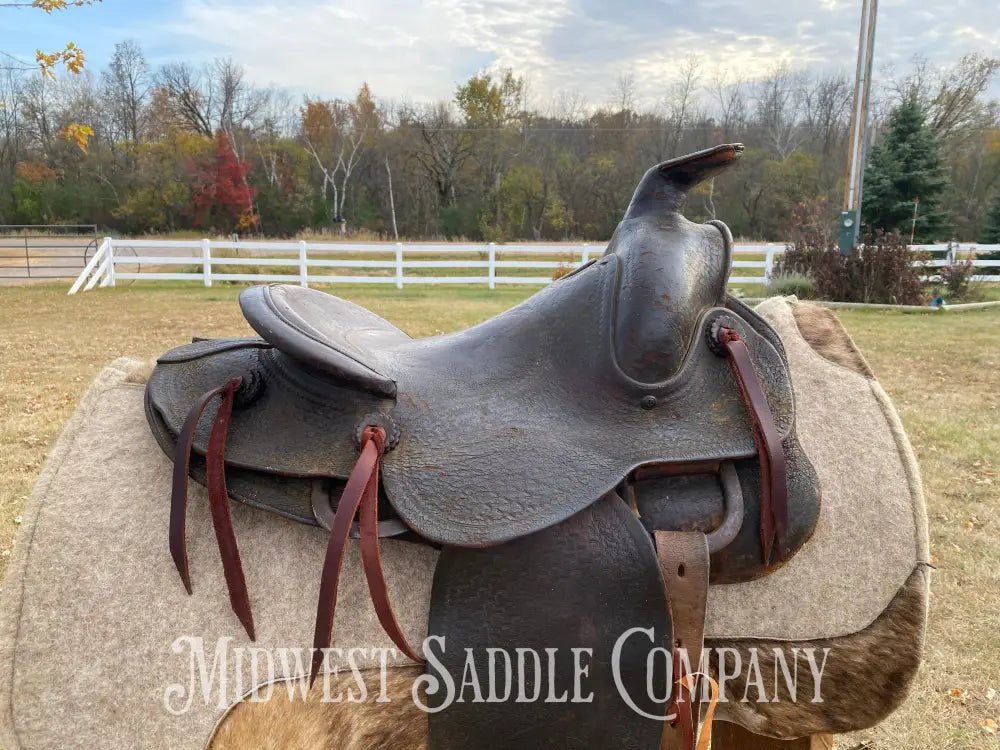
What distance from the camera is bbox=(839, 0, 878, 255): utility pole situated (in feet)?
27.6

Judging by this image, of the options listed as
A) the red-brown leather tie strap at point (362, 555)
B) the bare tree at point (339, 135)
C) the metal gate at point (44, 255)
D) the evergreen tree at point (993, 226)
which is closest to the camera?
the red-brown leather tie strap at point (362, 555)

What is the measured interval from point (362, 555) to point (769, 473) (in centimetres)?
62

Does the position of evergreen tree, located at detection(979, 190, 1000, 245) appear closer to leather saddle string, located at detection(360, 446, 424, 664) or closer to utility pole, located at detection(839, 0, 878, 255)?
utility pole, located at detection(839, 0, 878, 255)

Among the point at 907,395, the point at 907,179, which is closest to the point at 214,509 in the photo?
the point at 907,395

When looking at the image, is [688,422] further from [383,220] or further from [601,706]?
[383,220]

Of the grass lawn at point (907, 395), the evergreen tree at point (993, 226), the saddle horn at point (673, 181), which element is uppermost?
the evergreen tree at point (993, 226)

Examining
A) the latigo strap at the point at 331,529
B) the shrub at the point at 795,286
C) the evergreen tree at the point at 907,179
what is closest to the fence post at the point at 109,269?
the shrub at the point at 795,286

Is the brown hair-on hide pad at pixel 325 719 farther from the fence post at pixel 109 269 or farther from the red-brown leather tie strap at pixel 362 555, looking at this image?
the fence post at pixel 109 269

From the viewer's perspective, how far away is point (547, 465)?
0.93 m

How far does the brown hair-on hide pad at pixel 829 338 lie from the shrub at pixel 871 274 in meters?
8.69

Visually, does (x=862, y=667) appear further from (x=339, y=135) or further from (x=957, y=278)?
(x=339, y=135)

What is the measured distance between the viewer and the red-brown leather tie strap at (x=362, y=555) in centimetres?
83

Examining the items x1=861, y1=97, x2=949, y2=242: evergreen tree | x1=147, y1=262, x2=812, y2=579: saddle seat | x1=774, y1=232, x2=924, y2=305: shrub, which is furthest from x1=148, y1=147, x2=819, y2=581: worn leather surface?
x1=861, y1=97, x2=949, y2=242: evergreen tree

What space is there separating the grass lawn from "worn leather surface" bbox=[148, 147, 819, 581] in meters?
1.50
